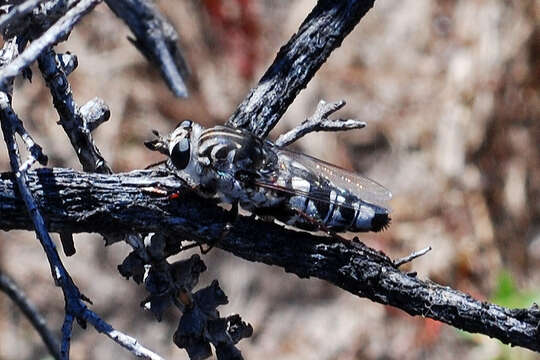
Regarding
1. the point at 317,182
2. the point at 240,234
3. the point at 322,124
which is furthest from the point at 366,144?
the point at 240,234

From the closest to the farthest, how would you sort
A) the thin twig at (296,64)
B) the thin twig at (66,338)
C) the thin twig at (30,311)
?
the thin twig at (66,338) < the thin twig at (296,64) < the thin twig at (30,311)

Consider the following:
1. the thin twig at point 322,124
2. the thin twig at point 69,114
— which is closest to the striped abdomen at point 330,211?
the thin twig at point 322,124

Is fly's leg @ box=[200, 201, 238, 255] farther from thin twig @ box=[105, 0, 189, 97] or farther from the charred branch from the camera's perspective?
thin twig @ box=[105, 0, 189, 97]

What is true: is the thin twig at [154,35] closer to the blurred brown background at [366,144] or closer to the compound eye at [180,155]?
the compound eye at [180,155]

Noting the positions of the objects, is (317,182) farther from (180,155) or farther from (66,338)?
(66,338)

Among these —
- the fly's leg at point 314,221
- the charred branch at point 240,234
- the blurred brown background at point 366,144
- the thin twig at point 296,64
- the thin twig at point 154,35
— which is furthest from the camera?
the blurred brown background at point 366,144

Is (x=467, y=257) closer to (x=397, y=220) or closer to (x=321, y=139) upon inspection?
(x=397, y=220)
